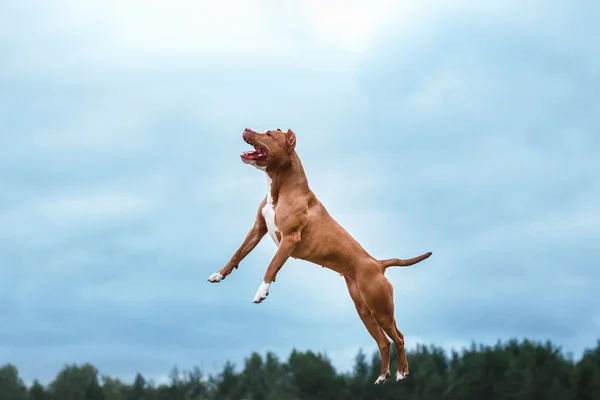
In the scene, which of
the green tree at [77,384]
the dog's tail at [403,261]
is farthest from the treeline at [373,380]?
the dog's tail at [403,261]

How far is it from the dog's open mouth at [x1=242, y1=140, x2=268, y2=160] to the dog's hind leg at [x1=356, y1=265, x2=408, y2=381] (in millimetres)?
2061

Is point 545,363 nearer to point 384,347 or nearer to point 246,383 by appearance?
point 246,383

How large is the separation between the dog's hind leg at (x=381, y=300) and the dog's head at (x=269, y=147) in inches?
73.8

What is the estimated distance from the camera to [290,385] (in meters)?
43.6

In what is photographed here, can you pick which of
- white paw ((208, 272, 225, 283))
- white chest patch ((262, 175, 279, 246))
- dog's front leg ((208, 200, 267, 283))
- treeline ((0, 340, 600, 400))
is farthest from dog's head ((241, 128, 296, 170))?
treeline ((0, 340, 600, 400))

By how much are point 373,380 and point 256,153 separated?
33.5 m

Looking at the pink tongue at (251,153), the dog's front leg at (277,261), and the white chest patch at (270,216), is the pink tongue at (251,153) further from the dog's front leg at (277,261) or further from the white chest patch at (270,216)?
the dog's front leg at (277,261)

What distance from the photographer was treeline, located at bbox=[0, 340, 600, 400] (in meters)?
42.5

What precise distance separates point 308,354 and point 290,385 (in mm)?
1919

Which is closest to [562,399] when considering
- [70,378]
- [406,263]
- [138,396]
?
[138,396]

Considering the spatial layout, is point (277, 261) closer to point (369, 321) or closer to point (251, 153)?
point (251, 153)

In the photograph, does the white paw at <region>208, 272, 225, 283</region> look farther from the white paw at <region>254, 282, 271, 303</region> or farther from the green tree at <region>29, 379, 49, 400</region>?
the green tree at <region>29, 379, 49, 400</region>

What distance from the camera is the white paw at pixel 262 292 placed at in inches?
426

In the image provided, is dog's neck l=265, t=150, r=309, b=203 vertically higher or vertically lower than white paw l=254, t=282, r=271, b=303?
higher
